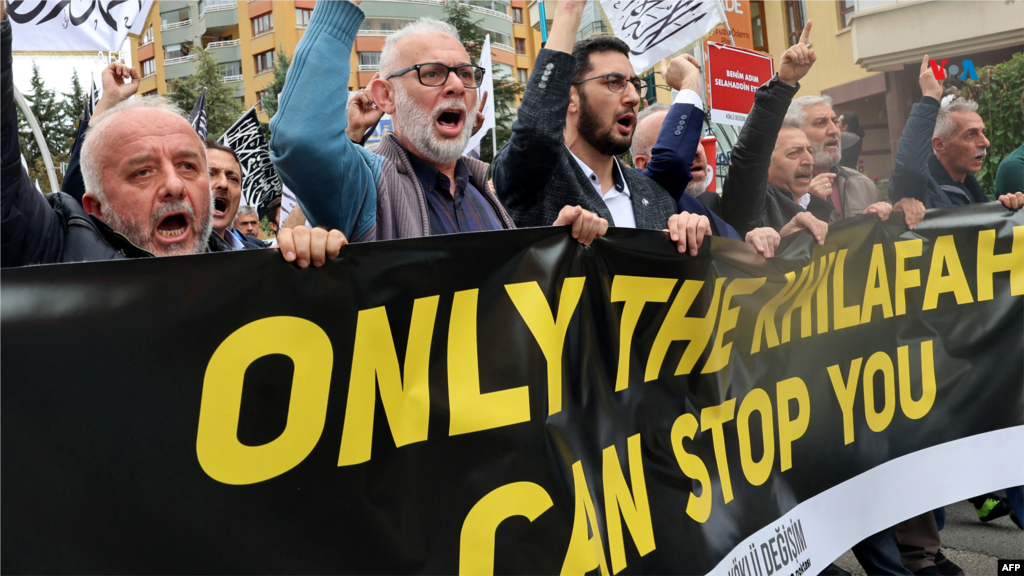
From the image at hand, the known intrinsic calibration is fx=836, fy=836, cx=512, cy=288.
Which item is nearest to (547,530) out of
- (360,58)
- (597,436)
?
(597,436)

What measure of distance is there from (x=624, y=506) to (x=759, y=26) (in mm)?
23840

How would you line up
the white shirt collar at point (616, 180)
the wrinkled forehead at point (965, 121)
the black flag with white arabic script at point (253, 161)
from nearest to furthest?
1. the white shirt collar at point (616, 180)
2. the wrinkled forehead at point (965, 121)
3. the black flag with white arabic script at point (253, 161)

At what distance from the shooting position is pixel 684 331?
2457mm

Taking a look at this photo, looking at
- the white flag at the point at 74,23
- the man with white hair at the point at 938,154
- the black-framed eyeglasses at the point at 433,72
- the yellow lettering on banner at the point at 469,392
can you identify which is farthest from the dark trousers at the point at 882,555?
the white flag at the point at 74,23

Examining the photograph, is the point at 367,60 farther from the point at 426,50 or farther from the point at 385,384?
the point at 385,384

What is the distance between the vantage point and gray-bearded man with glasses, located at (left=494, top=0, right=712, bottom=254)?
268cm

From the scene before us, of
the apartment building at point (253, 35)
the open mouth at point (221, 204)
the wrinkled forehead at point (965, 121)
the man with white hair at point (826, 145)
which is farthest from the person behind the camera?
the apartment building at point (253, 35)

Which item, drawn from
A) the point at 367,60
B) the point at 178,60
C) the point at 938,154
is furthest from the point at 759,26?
the point at 178,60

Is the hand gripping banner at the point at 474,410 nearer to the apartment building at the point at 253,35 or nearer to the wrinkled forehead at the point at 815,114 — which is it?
the wrinkled forehead at the point at 815,114

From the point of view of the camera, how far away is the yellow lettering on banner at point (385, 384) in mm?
1791

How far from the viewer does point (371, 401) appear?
1814 mm

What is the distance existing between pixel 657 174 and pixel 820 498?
1.40m

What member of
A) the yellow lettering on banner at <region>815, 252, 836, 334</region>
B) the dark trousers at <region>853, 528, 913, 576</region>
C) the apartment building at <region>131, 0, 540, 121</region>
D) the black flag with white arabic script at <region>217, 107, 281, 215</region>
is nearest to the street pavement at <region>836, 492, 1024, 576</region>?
the dark trousers at <region>853, 528, 913, 576</region>

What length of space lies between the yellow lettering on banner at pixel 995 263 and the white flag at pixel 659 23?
2617 mm
